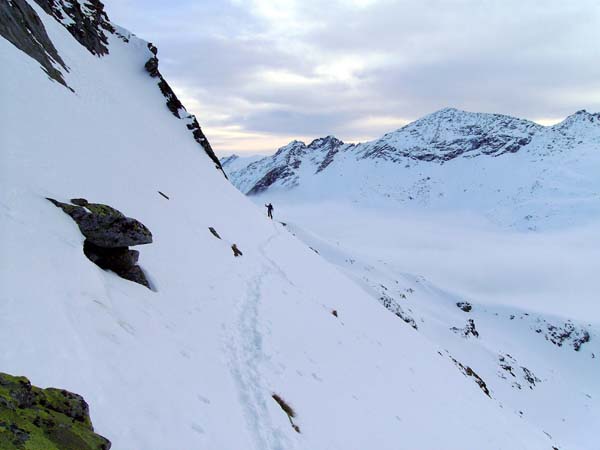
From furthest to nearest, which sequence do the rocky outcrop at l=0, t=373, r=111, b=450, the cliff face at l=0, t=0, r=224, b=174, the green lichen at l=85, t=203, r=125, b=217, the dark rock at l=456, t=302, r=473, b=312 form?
the dark rock at l=456, t=302, r=473, b=312, the cliff face at l=0, t=0, r=224, b=174, the green lichen at l=85, t=203, r=125, b=217, the rocky outcrop at l=0, t=373, r=111, b=450

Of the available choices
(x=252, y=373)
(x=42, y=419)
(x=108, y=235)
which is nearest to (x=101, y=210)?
(x=108, y=235)

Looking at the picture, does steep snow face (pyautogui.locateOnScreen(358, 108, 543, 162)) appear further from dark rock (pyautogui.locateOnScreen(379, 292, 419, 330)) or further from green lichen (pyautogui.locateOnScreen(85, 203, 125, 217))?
green lichen (pyautogui.locateOnScreen(85, 203, 125, 217))

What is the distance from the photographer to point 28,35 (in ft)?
66.1

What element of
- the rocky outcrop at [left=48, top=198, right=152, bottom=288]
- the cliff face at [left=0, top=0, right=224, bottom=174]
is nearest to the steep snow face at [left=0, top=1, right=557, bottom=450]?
the rocky outcrop at [left=48, top=198, right=152, bottom=288]

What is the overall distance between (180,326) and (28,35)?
18.6m

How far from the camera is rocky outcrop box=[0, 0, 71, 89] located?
17.8m

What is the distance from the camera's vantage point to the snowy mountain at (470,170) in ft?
375

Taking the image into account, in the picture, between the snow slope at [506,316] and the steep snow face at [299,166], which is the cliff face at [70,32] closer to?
the snow slope at [506,316]

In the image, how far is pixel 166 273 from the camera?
12.5 metres

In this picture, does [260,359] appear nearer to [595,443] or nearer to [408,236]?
[595,443]

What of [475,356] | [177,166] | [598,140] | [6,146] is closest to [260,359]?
[6,146]

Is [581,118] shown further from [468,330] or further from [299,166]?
[468,330]

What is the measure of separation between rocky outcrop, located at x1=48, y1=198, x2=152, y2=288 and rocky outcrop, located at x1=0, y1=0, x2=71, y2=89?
1242 cm

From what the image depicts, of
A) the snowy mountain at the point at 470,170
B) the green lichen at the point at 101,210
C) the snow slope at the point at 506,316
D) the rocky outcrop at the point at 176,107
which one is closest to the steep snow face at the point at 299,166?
the snowy mountain at the point at 470,170
